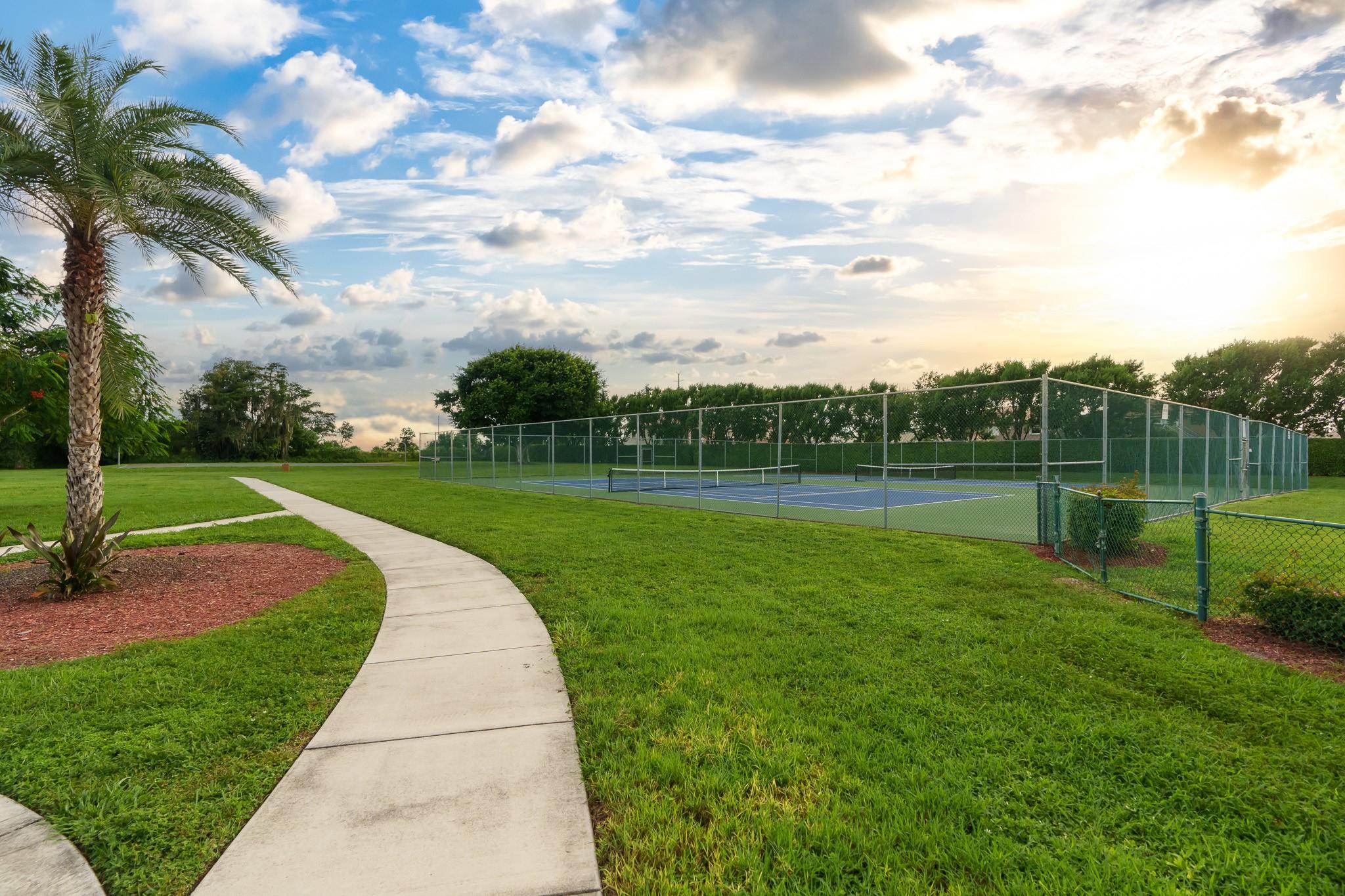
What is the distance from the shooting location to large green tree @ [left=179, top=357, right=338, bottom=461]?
6356 cm

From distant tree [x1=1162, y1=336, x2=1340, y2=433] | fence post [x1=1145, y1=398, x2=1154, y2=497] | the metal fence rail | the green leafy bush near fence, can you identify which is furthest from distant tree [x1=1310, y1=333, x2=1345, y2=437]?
fence post [x1=1145, y1=398, x2=1154, y2=497]

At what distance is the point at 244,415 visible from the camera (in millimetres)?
64938

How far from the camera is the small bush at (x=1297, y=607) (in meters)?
5.09

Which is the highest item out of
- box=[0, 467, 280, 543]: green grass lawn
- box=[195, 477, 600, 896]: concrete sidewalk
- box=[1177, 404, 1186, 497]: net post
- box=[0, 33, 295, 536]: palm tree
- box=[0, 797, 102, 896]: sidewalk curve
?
box=[0, 33, 295, 536]: palm tree

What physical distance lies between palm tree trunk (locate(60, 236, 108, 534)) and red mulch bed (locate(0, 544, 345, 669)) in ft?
2.97

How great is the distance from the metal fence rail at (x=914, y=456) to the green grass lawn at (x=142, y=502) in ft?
27.5

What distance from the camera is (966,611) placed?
616 centimetres

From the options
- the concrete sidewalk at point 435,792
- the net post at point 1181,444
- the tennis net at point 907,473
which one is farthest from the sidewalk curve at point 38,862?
the tennis net at point 907,473

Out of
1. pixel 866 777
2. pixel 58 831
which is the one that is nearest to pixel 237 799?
pixel 58 831

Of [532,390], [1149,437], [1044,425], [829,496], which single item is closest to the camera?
[1044,425]

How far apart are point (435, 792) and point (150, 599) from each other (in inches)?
237

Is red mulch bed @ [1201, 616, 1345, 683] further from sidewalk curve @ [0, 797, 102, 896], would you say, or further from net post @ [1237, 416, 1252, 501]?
net post @ [1237, 416, 1252, 501]

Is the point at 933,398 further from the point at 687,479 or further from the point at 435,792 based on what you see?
the point at 435,792

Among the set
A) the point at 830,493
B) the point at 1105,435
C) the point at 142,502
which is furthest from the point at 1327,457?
the point at 142,502
